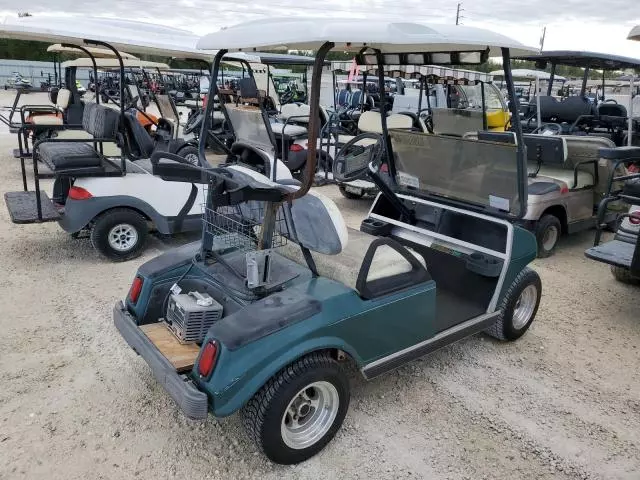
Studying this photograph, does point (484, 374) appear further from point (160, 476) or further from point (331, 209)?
point (160, 476)

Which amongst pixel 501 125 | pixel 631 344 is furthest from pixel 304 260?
pixel 501 125

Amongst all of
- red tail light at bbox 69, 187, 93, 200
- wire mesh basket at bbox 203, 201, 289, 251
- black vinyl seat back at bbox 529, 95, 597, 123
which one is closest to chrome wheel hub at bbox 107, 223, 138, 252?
red tail light at bbox 69, 187, 93, 200

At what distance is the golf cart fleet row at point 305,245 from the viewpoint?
7.42 ft

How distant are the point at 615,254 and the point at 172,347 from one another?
3.33m

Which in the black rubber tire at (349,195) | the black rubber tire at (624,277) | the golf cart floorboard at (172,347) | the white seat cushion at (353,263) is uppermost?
the white seat cushion at (353,263)

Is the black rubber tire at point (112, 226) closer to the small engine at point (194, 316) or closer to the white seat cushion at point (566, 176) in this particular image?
the small engine at point (194, 316)

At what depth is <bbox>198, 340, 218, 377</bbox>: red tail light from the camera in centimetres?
218

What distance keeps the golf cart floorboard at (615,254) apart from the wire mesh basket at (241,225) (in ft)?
8.44

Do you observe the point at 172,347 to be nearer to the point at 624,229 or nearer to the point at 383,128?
the point at 383,128

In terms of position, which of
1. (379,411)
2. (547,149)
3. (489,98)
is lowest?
(379,411)

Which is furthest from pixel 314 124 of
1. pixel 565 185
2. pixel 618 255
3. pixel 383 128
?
pixel 565 185

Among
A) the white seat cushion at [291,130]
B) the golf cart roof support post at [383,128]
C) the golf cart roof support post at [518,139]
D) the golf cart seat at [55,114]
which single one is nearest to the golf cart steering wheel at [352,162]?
the golf cart roof support post at [383,128]

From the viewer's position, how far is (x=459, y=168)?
338 centimetres

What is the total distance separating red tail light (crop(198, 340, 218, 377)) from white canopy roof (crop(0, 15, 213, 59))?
3602 millimetres
